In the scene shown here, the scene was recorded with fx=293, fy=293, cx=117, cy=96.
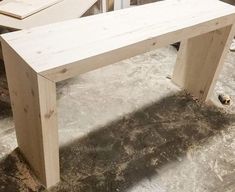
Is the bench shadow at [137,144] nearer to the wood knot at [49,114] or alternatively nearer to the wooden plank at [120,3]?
the wood knot at [49,114]

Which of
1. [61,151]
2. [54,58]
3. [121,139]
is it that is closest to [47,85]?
[54,58]

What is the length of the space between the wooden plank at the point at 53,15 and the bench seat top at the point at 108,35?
0.36m

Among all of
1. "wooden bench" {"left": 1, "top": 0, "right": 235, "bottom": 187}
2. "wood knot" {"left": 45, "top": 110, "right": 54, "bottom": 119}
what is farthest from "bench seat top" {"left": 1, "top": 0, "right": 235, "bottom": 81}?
"wood knot" {"left": 45, "top": 110, "right": 54, "bottom": 119}

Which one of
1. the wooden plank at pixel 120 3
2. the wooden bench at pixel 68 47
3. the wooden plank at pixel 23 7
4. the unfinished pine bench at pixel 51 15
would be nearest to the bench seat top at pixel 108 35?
the wooden bench at pixel 68 47

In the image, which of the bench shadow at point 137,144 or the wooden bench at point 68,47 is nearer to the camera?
the wooden bench at point 68,47

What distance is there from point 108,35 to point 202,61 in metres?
0.81

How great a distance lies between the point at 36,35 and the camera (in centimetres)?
112

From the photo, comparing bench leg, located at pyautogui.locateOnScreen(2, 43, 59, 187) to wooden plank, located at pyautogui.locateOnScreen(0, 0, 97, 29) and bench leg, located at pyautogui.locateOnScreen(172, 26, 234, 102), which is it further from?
bench leg, located at pyautogui.locateOnScreen(172, 26, 234, 102)

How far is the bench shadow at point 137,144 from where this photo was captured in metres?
1.33

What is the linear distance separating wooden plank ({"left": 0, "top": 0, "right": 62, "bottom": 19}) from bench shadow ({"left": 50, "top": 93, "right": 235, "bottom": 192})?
748 millimetres

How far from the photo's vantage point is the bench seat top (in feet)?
3.25

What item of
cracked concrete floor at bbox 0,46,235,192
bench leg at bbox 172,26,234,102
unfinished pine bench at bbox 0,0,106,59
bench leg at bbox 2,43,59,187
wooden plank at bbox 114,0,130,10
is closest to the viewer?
bench leg at bbox 2,43,59,187

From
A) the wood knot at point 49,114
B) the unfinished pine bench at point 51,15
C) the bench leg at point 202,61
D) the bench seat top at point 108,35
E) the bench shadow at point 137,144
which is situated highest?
the bench seat top at point 108,35

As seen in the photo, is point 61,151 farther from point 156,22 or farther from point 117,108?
point 156,22
